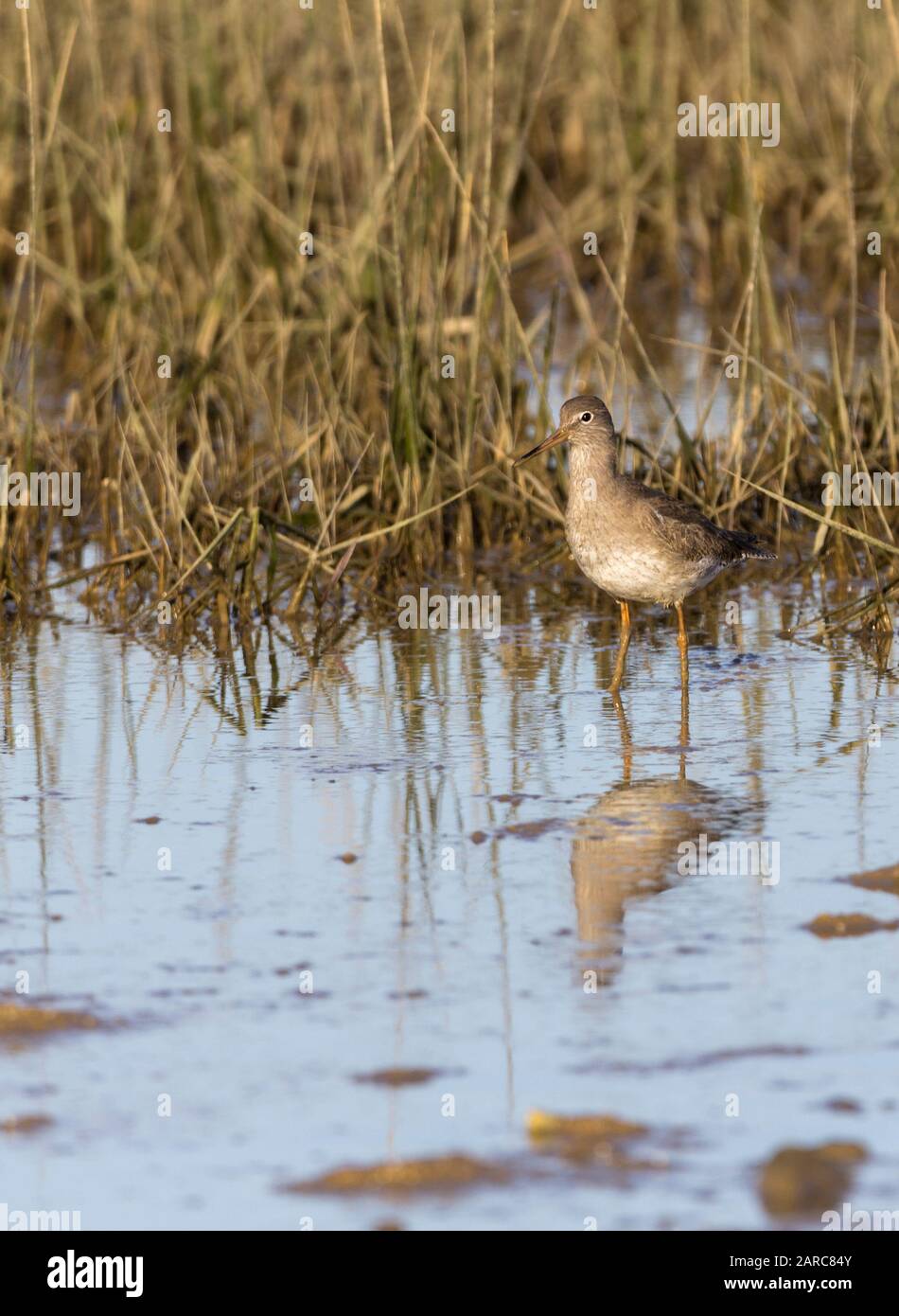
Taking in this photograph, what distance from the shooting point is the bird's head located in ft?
26.1

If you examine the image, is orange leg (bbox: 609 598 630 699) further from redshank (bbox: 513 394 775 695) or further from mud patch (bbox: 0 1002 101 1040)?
mud patch (bbox: 0 1002 101 1040)

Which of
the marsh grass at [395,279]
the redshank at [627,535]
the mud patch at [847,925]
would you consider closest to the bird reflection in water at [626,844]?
the mud patch at [847,925]

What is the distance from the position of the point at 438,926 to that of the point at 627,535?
2.58 metres

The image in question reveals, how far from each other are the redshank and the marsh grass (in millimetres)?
479

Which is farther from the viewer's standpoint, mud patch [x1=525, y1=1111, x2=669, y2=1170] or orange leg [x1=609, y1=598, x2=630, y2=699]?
orange leg [x1=609, y1=598, x2=630, y2=699]

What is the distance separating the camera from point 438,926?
5332 mm

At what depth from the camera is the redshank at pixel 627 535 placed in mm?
7598

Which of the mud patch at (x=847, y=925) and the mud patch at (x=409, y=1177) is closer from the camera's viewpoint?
the mud patch at (x=409, y=1177)

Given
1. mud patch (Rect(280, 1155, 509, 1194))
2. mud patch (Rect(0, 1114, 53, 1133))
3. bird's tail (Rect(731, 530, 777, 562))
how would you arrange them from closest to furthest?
1. mud patch (Rect(280, 1155, 509, 1194))
2. mud patch (Rect(0, 1114, 53, 1133))
3. bird's tail (Rect(731, 530, 777, 562))

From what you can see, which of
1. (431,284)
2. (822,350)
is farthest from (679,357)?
(431,284)

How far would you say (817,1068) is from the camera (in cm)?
445

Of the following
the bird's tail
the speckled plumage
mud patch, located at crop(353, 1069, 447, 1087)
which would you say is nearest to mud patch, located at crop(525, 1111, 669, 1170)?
mud patch, located at crop(353, 1069, 447, 1087)

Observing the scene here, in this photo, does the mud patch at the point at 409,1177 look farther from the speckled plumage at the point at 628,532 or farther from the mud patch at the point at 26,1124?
the speckled plumage at the point at 628,532

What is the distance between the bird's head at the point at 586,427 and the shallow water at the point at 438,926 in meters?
0.79
